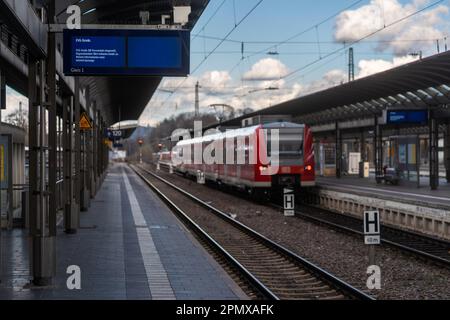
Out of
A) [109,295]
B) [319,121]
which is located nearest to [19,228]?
[109,295]

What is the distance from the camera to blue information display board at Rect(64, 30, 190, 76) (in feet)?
36.3

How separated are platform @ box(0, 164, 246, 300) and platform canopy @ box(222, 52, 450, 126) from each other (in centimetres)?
811

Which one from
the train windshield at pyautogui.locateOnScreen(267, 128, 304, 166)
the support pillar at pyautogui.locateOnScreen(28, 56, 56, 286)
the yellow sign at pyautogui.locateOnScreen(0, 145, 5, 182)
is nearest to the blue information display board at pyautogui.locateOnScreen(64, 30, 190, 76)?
the support pillar at pyautogui.locateOnScreen(28, 56, 56, 286)

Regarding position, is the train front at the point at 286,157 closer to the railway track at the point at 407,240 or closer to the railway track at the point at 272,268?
the railway track at the point at 407,240

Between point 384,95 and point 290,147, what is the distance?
4.27 meters

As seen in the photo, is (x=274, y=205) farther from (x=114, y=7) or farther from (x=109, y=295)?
(x=109, y=295)

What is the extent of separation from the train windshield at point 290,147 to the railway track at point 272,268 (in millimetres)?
5815

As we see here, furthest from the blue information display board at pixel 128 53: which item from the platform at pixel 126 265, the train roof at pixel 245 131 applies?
the train roof at pixel 245 131

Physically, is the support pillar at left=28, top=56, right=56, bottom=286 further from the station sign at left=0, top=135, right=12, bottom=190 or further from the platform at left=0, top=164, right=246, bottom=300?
the station sign at left=0, top=135, right=12, bottom=190

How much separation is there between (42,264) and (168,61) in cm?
417

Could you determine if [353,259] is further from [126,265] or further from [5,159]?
[5,159]

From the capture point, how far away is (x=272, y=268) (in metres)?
11.8

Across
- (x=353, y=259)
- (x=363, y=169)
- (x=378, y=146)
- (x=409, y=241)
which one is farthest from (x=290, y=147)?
(x=363, y=169)

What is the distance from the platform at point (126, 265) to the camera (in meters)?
8.57
